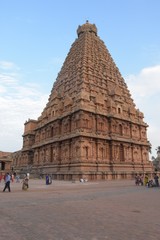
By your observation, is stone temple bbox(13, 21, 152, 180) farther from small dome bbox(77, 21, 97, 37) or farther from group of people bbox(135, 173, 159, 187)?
group of people bbox(135, 173, 159, 187)

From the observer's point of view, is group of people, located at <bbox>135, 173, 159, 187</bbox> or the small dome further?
the small dome

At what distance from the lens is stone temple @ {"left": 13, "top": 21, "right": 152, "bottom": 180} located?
35.2 m

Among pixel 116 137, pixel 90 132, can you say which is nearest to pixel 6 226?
pixel 90 132

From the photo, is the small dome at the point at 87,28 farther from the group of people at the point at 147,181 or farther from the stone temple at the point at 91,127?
the group of people at the point at 147,181

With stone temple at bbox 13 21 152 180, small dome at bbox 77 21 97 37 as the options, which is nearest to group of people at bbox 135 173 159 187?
stone temple at bbox 13 21 152 180

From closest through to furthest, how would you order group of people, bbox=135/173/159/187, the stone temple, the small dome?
1. group of people, bbox=135/173/159/187
2. the stone temple
3. the small dome

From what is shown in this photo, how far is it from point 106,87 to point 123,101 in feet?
15.9

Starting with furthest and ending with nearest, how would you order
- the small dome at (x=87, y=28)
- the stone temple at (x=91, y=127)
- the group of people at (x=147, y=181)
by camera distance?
the small dome at (x=87, y=28) → the stone temple at (x=91, y=127) → the group of people at (x=147, y=181)

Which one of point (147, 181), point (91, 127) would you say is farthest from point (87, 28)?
point (147, 181)

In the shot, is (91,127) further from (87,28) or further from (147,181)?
(87,28)

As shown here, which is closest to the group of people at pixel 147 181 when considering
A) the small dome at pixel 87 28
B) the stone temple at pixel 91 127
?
the stone temple at pixel 91 127

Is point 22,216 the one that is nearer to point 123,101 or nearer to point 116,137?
point 116,137

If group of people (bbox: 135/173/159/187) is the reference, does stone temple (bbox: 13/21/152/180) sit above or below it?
above

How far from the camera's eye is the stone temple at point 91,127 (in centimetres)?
3522
